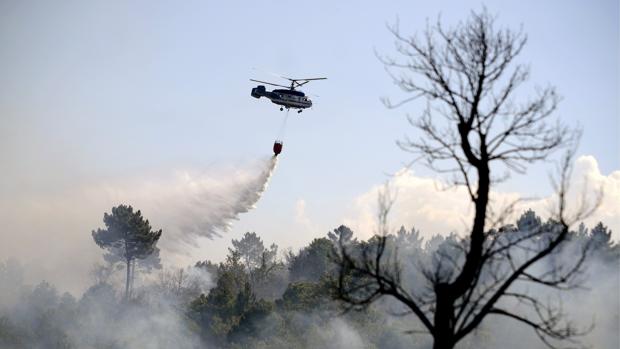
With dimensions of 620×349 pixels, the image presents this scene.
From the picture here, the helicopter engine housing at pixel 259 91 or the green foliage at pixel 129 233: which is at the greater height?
the helicopter engine housing at pixel 259 91

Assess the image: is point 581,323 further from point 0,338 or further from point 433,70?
point 0,338

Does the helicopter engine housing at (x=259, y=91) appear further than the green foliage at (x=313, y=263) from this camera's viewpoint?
No

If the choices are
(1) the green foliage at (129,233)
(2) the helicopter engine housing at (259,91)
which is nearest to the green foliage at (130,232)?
(1) the green foliage at (129,233)

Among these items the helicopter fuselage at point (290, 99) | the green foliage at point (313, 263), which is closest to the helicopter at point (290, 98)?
the helicopter fuselage at point (290, 99)

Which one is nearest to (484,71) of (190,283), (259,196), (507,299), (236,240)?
(507,299)

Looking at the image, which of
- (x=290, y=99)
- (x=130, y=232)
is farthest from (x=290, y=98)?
(x=130, y=232)

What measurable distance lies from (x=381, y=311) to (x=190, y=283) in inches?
3895

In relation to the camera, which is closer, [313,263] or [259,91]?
[259,91]

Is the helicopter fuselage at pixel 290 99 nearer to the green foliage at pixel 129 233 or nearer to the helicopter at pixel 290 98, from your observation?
the helicopter at pixel 290 98

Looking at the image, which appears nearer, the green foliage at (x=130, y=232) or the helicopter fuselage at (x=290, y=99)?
the helicopter fuselage at (x=290, y=99)

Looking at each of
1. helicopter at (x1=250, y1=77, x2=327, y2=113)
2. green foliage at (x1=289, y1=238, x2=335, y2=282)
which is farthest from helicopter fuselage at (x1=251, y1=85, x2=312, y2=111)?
green foliage at (x1=289, y1=238, x2=335, y2=282)

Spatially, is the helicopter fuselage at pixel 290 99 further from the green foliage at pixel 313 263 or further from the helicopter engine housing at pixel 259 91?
the green foliage at pixel 313 263

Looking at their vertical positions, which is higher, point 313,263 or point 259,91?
point 259,91

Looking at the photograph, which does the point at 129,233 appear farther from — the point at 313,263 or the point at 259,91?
the point at 259,91
